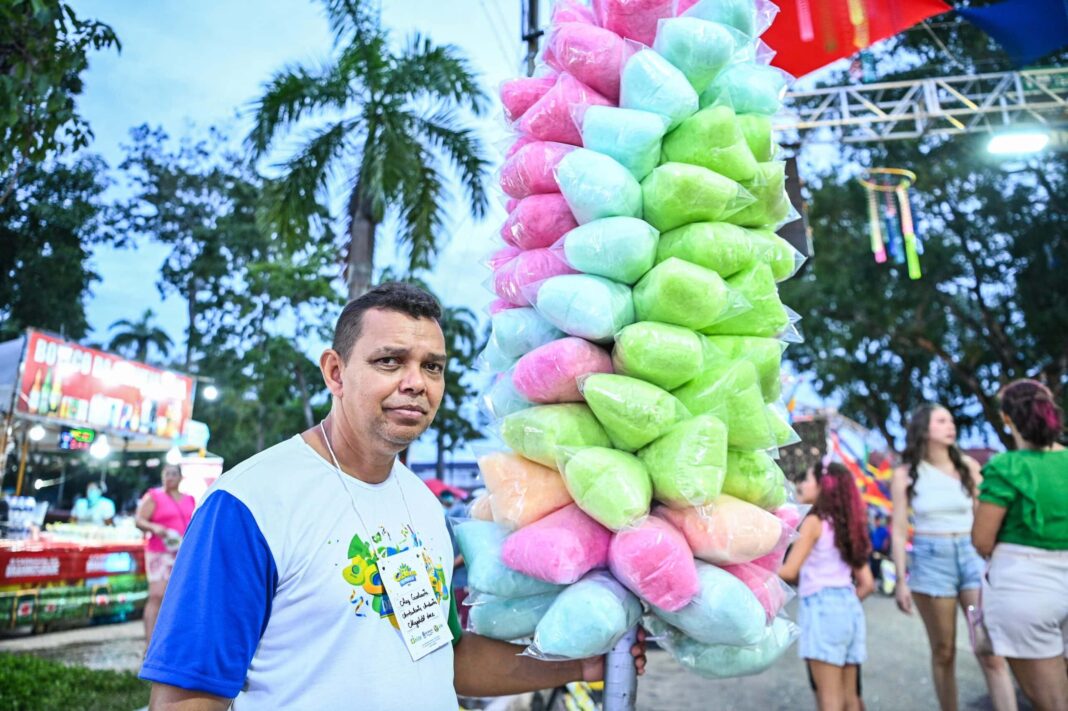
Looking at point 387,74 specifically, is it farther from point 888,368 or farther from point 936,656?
point 888,368

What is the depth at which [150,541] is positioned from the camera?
250 inches

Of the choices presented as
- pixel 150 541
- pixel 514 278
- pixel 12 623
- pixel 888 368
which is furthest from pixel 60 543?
pixel 888 368

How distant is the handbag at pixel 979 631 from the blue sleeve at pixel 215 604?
3007 mm

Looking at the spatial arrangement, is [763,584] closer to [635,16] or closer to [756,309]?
[756,309]

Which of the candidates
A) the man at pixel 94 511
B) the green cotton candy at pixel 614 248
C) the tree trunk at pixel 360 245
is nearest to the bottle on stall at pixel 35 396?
the man at pixel 94 511

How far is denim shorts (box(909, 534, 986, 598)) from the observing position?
352cm

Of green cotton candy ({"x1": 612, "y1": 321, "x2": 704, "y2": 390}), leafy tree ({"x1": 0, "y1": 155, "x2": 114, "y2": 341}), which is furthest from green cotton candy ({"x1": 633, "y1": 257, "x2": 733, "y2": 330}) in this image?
leafy tree ({"x1": 0, "y1": 155, "x2": 114, "y2": 341})

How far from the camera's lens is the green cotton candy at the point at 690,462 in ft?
4.41

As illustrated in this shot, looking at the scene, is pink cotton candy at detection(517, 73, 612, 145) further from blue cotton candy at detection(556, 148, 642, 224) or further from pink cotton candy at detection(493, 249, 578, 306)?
pink cotton candy at detection(493, 249, 578, 306)

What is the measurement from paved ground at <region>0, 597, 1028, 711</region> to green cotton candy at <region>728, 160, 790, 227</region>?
449 cm

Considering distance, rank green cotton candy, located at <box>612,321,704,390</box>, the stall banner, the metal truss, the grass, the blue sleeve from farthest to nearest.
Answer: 1. the metal truss
2. the stall banner
3. the grass
4. green cotton candy, located at <box>612,321,704,390</box>
5. the blue sleeve

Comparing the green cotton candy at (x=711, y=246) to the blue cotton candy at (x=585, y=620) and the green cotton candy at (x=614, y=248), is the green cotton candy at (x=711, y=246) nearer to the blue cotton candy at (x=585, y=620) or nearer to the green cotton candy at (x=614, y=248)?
the green cotton candy at (x=614, y=248)

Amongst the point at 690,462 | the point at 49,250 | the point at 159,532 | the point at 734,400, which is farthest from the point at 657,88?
the point at 49,250

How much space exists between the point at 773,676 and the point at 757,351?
555 centimetres
